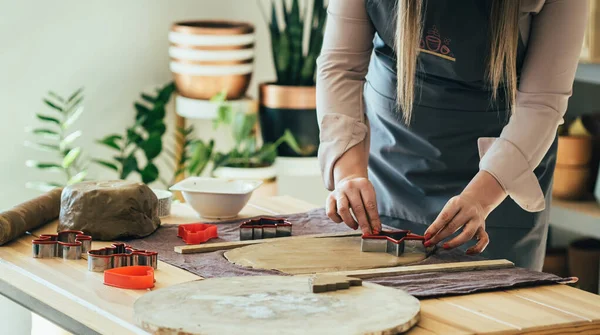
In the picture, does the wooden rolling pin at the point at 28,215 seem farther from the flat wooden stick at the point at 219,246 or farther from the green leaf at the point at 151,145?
the green leaf at the point at 151,145

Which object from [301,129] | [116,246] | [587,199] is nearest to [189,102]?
[301,129]

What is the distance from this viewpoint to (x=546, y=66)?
1695mm

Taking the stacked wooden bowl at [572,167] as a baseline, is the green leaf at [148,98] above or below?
above

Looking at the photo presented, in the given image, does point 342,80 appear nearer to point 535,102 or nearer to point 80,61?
point 535,102

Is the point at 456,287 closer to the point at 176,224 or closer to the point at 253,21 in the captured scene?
the point at 176,224

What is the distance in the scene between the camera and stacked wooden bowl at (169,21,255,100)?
3.25 metres

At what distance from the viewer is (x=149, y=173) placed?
3.21 m

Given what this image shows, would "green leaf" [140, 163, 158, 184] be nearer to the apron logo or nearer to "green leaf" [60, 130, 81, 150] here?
"green leaf" [60, 130, 81, 150]

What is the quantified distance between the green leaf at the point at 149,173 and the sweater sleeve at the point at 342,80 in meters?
1.42

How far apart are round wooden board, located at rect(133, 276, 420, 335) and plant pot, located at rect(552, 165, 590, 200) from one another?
5.70ft

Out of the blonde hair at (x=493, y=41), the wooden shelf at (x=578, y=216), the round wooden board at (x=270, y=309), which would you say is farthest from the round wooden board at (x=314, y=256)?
the wooden shelf at (x=578, y=216)

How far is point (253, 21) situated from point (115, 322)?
2650 mm

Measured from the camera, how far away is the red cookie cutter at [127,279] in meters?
1.40

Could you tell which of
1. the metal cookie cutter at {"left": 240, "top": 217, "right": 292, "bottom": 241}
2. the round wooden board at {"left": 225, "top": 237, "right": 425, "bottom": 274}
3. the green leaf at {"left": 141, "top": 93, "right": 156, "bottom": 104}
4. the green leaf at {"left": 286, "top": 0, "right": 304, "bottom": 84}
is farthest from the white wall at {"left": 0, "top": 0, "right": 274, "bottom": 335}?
the round wooden board at {"left": 225, "top": 237, "right": 425, "bottom": 274}
